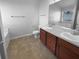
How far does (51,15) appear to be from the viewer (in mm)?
3072

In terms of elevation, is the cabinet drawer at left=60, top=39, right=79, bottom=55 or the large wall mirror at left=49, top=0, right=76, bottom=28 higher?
the large wall mirror at left=49, top=0, right=76, bottom=28

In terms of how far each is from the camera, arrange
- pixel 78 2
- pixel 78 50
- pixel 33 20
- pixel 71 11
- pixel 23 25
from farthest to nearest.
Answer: pixel 33 20
pixel 23 25
pixel 71 11
pixel 78 2
pixel 78 50

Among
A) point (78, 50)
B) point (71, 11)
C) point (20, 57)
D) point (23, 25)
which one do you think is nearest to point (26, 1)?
point (23, 25)

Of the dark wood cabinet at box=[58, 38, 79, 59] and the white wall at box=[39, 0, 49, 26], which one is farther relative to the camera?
the white wall at box=[39, 0, 49, 26]

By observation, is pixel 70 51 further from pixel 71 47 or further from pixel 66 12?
pixel 66 12

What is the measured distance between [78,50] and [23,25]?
324 cm

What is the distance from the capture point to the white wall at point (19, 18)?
3342mm

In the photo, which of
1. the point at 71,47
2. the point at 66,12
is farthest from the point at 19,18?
the point at 71,47

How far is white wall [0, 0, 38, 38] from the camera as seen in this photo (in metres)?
3.34

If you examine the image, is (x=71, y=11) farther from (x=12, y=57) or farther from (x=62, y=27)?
(x=12, y=57)

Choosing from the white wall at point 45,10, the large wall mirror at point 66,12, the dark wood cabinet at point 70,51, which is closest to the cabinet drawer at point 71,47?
the dark wood cabinet at point 70,51

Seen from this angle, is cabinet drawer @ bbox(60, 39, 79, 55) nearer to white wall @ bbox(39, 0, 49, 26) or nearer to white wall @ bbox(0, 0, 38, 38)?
white wall @ bbox(39, 0, 49, 26)

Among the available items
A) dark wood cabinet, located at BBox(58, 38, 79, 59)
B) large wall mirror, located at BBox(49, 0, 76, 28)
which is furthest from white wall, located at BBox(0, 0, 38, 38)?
dark wood cabinet, located at BBox(58, 38, 79, 59)

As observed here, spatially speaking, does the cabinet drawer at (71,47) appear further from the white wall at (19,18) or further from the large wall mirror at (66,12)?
the white wall at (19,18)
